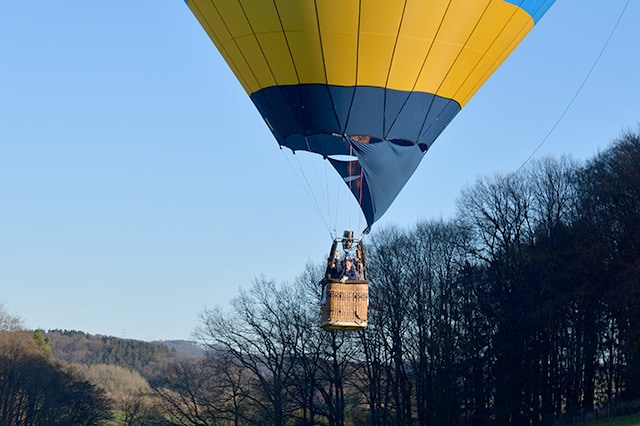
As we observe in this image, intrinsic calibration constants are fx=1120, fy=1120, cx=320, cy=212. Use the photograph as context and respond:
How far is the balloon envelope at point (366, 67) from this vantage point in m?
15.0

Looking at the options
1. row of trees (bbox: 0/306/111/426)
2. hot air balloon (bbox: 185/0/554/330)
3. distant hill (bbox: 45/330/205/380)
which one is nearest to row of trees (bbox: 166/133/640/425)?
row of trees (bbox: 0/306/111/426)

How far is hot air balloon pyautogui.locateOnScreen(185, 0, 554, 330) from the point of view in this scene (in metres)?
15.0

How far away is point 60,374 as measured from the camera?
48594mm

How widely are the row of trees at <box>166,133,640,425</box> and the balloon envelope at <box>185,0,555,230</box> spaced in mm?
13708

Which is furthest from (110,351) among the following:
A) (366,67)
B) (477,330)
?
(366,67)

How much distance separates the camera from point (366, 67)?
15195 millimetres

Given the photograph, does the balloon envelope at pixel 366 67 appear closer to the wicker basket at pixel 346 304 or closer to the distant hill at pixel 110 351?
the wicker basket at pixel 346 304

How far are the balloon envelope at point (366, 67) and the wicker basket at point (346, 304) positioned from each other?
1963 mm

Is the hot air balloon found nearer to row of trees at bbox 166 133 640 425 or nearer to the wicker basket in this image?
the wicker basket

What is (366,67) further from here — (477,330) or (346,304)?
(477,330)

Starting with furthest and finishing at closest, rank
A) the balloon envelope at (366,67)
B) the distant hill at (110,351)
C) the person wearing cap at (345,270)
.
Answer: the distant hill at (110,351) < the balloon envelope at (366,67) < the person wearing cap at (345,270)

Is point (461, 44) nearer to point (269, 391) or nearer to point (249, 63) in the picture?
point (249, 63)

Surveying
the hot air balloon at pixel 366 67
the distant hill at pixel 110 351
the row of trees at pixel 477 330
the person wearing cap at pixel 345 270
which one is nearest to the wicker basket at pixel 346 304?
the person wearing cap at pixel 345 270

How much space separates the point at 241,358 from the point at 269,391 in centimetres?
163
